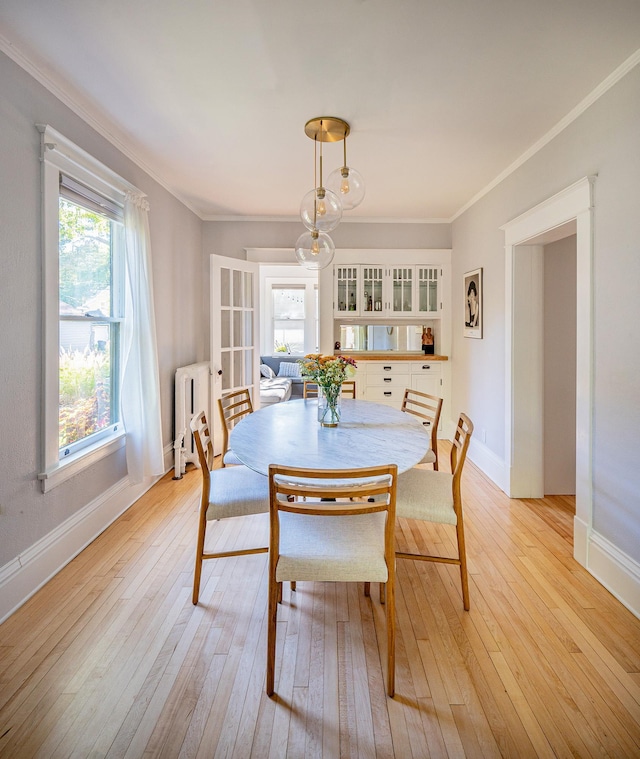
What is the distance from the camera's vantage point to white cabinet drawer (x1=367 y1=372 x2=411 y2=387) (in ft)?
16.9

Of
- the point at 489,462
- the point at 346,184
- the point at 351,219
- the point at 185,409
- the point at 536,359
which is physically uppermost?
the point at 351,219

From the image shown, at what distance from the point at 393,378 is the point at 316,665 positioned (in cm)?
374

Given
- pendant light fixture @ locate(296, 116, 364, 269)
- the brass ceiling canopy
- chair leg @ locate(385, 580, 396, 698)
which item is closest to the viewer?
chair leg @ locate(385, 580, 396, 698)

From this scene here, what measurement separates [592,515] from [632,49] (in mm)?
2265

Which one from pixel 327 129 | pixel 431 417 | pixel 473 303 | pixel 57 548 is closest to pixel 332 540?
pixel 57 548

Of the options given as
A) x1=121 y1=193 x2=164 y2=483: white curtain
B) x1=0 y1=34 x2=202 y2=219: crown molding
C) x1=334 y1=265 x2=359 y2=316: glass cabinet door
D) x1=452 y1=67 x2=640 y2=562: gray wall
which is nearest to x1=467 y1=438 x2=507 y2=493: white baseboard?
x1=452 y1=67 x2=640 y2=562: gray wall

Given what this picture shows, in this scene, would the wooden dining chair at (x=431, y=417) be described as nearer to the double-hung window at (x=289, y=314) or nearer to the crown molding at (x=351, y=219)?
the crown molding at (x=351, y=219)

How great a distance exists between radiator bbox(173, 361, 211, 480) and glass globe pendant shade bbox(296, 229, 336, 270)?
197 cm

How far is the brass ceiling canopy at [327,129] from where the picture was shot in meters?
2.65

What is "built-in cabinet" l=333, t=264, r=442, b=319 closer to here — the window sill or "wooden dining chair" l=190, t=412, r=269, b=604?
the window sill

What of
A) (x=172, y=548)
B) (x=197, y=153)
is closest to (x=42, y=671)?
(x=172, y=548)

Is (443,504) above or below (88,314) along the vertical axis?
below

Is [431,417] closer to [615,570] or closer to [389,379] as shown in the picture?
[615,570]

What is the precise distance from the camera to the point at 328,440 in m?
2.20
